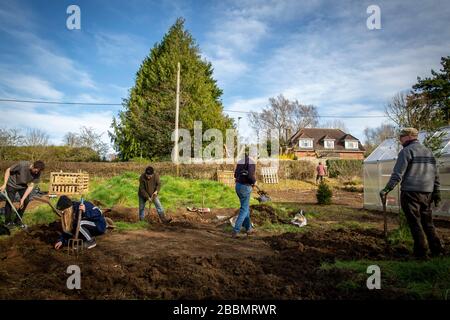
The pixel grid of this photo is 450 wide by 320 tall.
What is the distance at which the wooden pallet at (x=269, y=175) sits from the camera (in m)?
26.2

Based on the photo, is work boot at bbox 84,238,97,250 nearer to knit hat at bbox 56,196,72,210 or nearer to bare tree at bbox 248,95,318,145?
knit hat at bbox 56,196,72,210

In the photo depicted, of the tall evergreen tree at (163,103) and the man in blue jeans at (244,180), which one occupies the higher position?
the tall evergreen tree at (163,103)

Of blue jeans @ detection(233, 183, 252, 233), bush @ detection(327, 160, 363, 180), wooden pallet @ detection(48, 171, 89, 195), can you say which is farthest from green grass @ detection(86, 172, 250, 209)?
bush @ detection(327, 160, 363, 180)

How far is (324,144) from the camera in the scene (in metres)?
49.1

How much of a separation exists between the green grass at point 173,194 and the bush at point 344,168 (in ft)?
52.1

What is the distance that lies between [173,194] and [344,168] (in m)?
19.4

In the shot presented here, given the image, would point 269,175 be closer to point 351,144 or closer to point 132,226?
point 132,226

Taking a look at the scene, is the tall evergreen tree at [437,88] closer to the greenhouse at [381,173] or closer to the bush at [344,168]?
the bush at [344,168]

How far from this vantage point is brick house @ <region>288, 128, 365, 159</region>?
4753cm

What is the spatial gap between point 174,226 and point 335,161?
79.0ft

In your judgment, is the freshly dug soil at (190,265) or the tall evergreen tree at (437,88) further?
the tall evergreen tree at (437,88)

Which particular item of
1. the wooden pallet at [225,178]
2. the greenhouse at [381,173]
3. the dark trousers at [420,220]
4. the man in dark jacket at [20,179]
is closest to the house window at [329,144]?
the wooden pallet at [225,178]

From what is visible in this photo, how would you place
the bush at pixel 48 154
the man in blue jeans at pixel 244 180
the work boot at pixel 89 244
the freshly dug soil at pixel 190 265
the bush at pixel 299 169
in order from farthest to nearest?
1. the bush at pixel 299 169
2. the bush at pixel 48 154
3. the man in blue jeans at pixel 244 180
4. the work boot at pixel 89 244
5. the freshly dug soil at pixel 190 265

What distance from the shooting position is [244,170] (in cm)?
717
